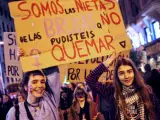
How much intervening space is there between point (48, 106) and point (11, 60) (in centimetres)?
247

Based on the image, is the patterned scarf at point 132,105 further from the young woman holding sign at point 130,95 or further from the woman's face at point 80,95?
the woman's face at point 80,95

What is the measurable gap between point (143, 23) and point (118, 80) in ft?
70.4

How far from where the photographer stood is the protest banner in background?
231 inches

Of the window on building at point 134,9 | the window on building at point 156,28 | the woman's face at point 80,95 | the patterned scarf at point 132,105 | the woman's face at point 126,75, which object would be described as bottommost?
the patterned scarf at point 132,105

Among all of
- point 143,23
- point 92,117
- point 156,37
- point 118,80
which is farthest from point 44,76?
point 143,23

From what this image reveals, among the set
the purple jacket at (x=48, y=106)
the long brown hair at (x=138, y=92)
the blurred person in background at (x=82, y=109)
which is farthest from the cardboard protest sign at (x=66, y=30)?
the blurred person in background at (x=82, y=109)

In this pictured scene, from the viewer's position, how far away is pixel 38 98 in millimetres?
3725

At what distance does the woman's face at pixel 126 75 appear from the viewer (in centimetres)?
393

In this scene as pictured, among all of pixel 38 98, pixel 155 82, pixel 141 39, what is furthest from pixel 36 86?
pixel 141 39

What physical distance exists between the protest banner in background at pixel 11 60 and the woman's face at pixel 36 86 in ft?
7.10

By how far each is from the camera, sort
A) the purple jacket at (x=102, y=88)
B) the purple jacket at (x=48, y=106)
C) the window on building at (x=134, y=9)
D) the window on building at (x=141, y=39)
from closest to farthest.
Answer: the purple jacket at (x=48, y=106), the purple jacket at (x=102, y=88), the window on building at (x=141, y=39), the window on building at (x=134, y=9)

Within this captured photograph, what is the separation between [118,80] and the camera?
4023 mm

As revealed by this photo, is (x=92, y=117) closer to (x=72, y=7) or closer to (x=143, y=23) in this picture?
(x=72, y=7)

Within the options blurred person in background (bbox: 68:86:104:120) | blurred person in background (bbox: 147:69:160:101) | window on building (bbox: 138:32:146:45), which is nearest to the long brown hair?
blurred person in background (bbox: 68:86:104:120)
